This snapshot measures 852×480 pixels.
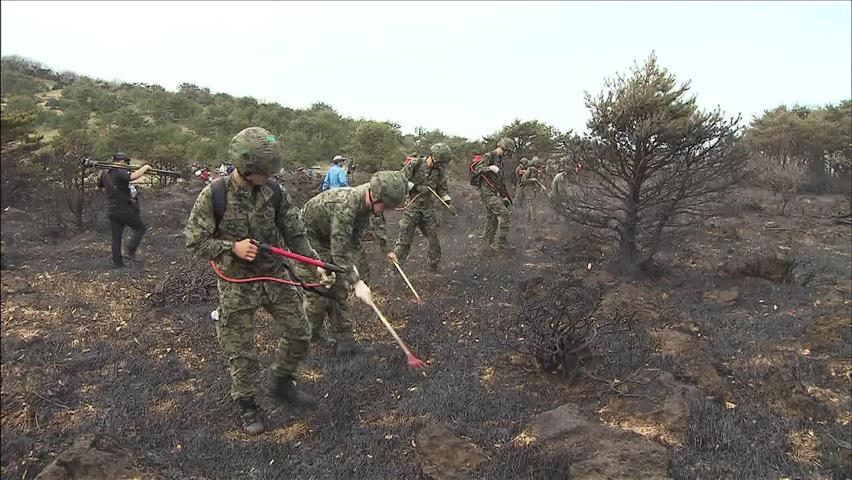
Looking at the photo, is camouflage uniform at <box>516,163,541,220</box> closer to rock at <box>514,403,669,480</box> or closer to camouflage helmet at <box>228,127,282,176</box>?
rock at <box>514,403,669,480</box>

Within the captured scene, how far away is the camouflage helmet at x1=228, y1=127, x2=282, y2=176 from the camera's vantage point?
10.8ft

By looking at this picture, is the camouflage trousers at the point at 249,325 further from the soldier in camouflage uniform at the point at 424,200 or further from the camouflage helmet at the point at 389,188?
the soldier in camouflage uniform at the point at 424,200

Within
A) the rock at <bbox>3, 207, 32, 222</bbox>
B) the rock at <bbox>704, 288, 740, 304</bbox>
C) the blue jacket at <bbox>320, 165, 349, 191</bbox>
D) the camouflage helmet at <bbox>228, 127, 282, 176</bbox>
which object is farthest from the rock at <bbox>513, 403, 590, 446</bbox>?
the rock at <bbox>3, 207, 32, 222</bbox>

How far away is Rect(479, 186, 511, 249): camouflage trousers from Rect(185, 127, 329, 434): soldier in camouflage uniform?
5.67m

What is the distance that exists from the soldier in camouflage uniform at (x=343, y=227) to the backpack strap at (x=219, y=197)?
1041 millimetres

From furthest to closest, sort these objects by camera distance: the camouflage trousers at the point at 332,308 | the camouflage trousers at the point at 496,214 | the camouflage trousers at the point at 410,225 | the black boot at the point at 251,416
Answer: the camouflage trousers at the point at 496,214
the camouflage trousers at the point at 410,225
the camouflage trousers at the point at 332,308
the black boot at the point at 251,416

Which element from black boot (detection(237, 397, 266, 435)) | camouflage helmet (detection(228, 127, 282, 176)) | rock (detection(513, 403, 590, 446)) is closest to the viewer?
camouflage helmet (detection(228, 127, 282, 176))

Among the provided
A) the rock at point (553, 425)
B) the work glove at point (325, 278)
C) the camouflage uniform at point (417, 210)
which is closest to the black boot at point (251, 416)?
the work glove at point (325, 278)

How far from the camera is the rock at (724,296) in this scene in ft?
23.1

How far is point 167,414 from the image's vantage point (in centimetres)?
380

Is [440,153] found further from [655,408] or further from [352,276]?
[655,408]

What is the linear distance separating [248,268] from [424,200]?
4066 mm

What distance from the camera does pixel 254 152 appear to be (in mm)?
3289

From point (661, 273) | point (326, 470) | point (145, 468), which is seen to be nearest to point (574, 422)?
point (326, 470)
